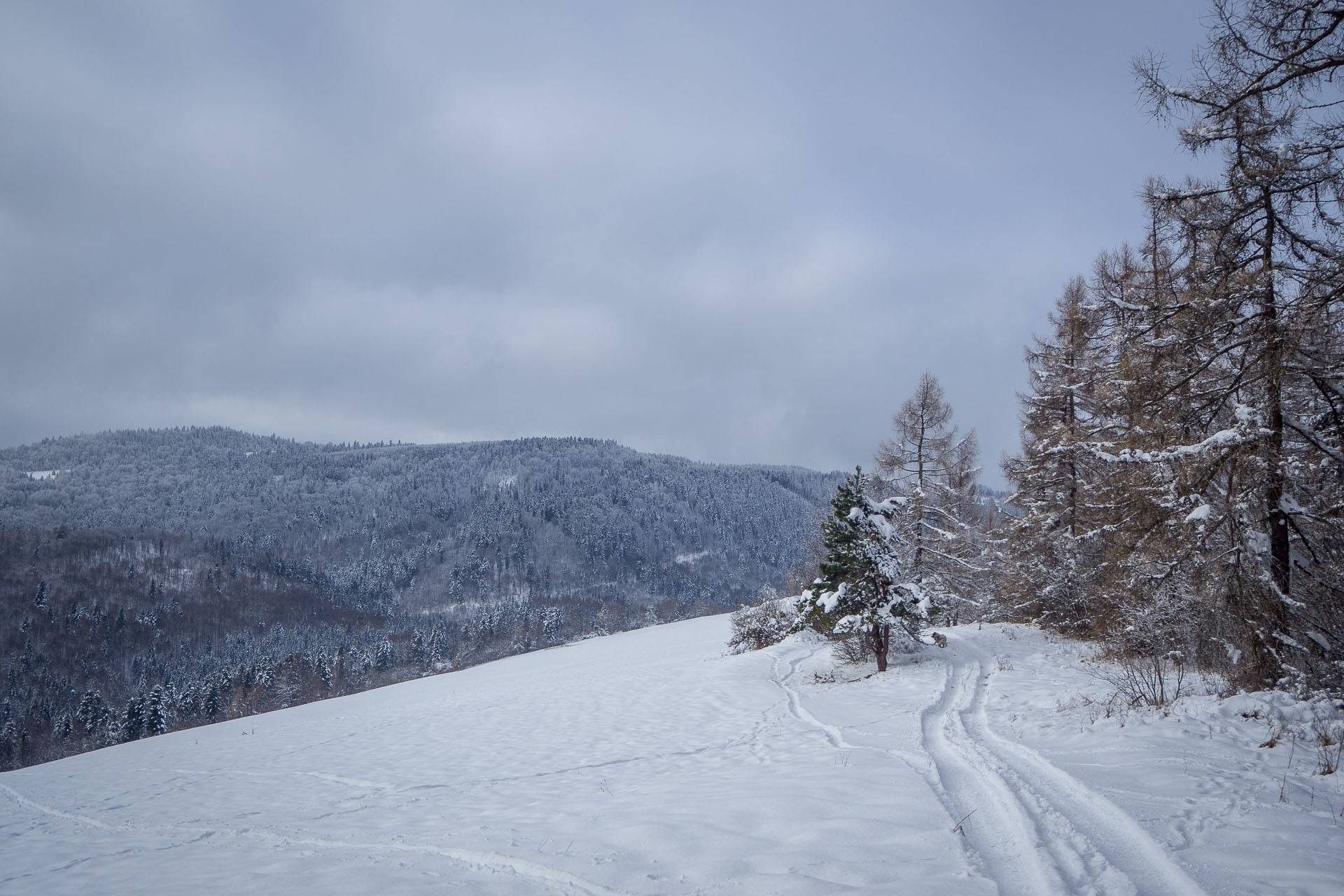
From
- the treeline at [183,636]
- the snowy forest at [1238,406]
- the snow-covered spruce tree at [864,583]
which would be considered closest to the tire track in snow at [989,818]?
the snowy forest at [1238,406]

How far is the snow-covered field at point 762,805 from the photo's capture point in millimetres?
4598

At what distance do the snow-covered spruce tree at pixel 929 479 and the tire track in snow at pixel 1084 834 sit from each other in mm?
14571

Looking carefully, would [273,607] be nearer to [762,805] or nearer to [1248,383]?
[762,805]

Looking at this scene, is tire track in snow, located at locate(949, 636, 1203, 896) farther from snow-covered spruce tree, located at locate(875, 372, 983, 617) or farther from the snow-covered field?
snow-covered spruce tree, located at locate(875, 372, 983, 617)

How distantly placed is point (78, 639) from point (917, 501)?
153514 millimetres

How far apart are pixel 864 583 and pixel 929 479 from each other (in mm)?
8753

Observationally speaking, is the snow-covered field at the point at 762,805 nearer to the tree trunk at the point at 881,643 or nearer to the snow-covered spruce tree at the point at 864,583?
the tree trunk at the point at 881,643

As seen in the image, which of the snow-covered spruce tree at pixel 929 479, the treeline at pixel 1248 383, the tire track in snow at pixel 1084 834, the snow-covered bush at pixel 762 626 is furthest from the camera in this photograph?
the snow-covered bush at pixel 762 626

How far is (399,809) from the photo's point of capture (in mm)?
8469

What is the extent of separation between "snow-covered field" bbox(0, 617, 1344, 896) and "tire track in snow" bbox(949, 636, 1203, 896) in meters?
0.02

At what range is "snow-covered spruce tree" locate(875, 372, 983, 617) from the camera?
21969 mm

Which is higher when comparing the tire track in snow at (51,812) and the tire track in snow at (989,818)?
the tire track in snow at (989,818)

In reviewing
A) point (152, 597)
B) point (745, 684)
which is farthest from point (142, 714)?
point (152, 597)

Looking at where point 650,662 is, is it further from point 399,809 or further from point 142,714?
point 142,714
